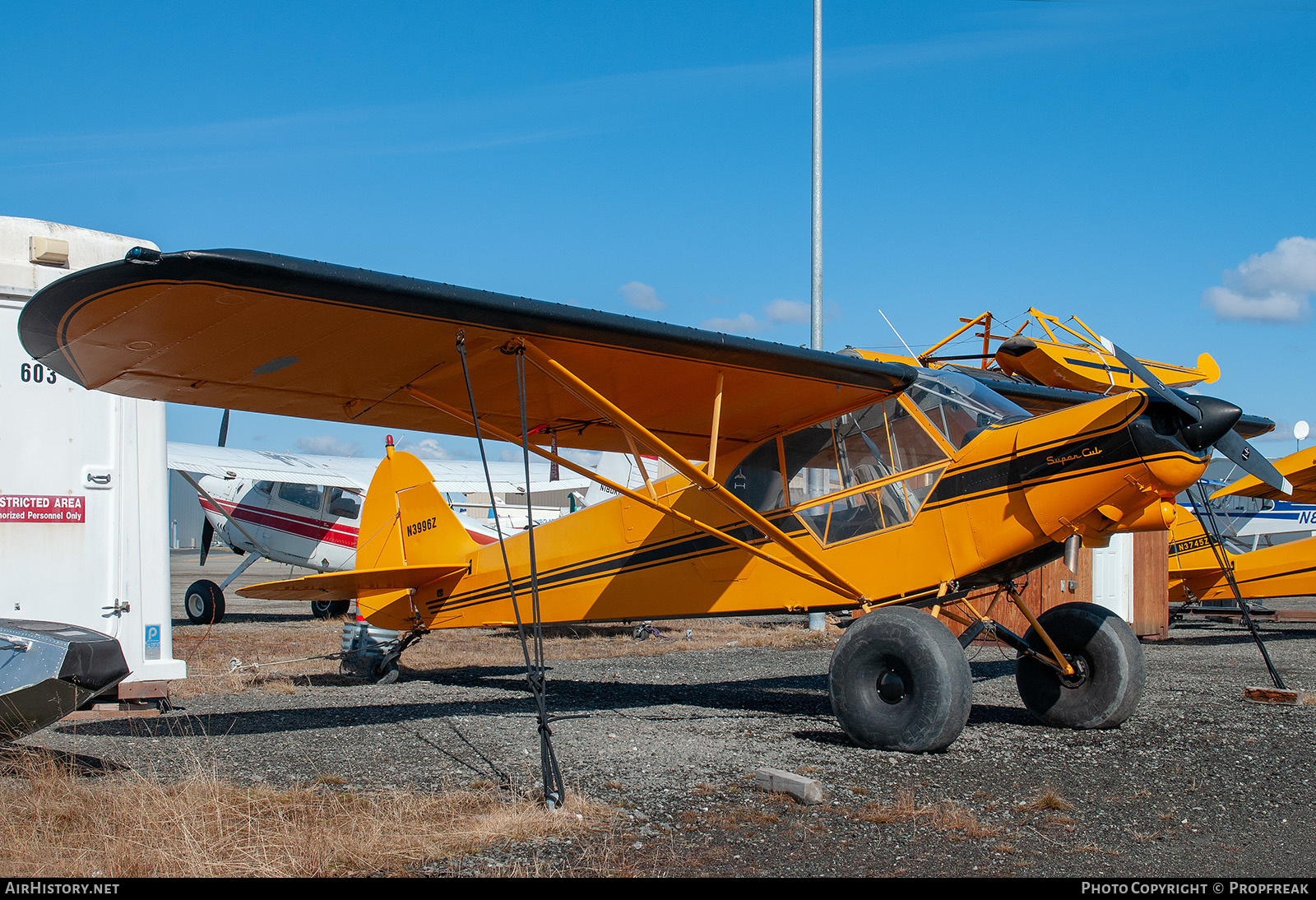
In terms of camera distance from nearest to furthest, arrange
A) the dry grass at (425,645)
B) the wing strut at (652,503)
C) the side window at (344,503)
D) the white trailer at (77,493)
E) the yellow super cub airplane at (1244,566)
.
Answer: the wing strut at (652,503) < the white trailer at (77,493) < the dry grass at (425,645) < the yellow super cub airplane at (1244,566) < the side window at (344,503)

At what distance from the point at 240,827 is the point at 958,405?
Result: 18.0 ft

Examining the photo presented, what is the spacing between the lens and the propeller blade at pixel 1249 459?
704 cm

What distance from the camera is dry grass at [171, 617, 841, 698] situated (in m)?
10.8

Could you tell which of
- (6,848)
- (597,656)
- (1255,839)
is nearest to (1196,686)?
(1255,839)

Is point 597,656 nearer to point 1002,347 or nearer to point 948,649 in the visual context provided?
point 1002,347

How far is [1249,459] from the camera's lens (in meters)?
7.28

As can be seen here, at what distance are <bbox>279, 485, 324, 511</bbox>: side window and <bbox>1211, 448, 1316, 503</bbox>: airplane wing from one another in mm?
16997

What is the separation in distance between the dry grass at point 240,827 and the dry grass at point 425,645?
4699mm

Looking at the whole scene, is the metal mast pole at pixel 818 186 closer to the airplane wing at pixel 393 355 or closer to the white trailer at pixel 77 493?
the airplane wing at pixel 393 355

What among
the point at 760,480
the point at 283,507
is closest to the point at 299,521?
the point at 283,507

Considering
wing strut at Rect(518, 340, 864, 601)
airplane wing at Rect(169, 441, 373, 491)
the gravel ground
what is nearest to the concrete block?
the gravel ground

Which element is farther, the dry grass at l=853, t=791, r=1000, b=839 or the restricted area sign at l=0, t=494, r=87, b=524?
the restricted area sign at l=0, t=494, r=87, b=524

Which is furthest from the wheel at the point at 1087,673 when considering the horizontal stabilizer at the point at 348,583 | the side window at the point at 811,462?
the horizontal stabilizer at the point at 348,583

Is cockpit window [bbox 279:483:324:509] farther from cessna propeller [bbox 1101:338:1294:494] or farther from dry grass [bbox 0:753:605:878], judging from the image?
cessna propeller [bbox 1101:338:1294:494]
